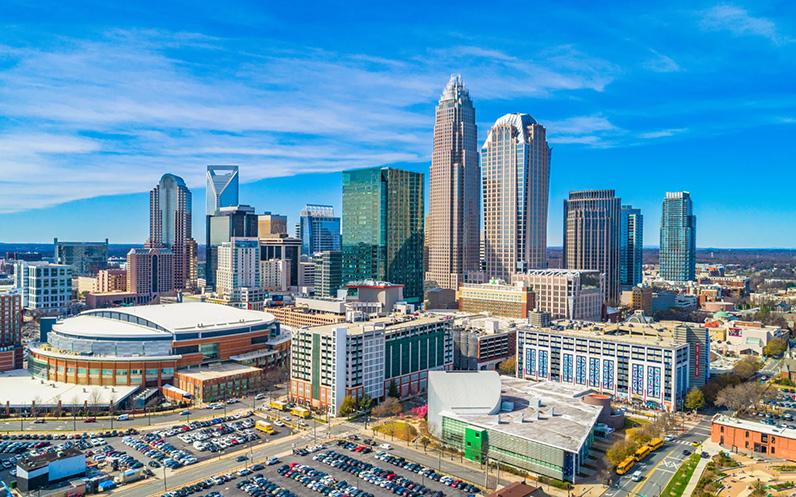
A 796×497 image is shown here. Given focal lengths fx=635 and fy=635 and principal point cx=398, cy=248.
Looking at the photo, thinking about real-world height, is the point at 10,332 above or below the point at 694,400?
above

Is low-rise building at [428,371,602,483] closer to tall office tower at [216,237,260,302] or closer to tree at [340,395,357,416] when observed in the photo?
tree at [340,395,357,416]

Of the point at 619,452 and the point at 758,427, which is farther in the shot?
the point at 758,427

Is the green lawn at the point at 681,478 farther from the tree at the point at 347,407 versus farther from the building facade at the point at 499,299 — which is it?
the building facade at the point at 499,299

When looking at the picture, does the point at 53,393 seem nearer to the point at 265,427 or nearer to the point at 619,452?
the point at 265,427

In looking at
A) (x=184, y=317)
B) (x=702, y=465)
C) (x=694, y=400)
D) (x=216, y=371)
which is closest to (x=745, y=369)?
(x=694, y=400)

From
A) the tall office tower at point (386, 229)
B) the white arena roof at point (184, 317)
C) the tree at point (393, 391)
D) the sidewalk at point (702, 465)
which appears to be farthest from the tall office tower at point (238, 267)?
the sidewalk at point (702, 465)

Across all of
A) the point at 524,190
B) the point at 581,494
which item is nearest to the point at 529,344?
the point at 581,494
